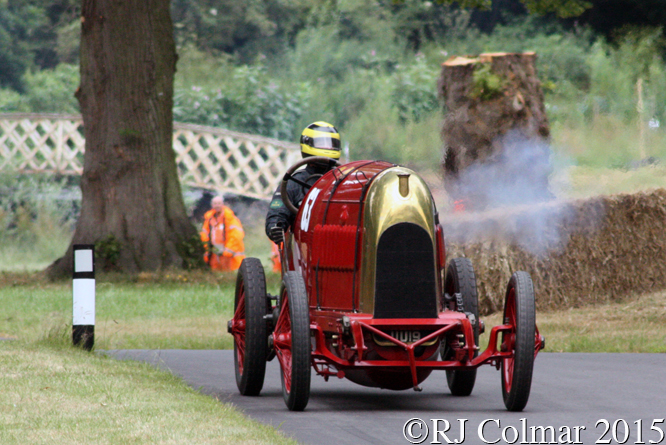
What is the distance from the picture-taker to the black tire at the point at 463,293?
748 cm

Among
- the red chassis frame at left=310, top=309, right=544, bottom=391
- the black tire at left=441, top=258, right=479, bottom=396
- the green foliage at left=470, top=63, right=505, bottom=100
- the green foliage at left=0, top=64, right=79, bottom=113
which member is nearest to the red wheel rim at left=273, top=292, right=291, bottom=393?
the red chassis frame at left=310, top=309, right=544, bottom=391

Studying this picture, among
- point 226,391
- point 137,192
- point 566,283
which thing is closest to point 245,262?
point 226,391

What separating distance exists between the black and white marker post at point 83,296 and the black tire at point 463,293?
2972 mm

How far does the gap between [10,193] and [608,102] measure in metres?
18.6

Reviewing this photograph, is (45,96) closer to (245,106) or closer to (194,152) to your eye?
(245,106)

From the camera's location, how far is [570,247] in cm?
1359

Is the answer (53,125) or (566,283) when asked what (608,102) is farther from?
(53,125)

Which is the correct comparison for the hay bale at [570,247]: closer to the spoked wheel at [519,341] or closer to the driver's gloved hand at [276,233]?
the driver's gloved hand at [276,233]

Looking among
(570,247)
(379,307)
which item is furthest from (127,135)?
(379,307)

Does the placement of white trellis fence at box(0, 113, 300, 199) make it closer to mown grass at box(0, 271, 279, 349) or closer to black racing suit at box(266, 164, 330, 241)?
mown grass at box(0, 271, 279, 349)

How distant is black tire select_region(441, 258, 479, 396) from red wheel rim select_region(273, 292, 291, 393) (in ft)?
3.45

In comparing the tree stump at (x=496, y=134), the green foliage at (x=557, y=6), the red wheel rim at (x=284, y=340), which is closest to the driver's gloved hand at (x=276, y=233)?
the red wheel rim at (x=284, y=340)

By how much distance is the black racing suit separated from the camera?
25.2 feet

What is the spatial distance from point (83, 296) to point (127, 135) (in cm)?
908
